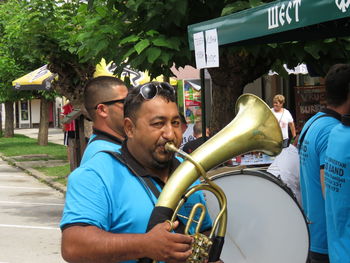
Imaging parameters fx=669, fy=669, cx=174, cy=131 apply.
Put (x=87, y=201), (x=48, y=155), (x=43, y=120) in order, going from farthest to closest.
Answer: (x=43, y=120), (x=48, y=155), (x=87, y=201)

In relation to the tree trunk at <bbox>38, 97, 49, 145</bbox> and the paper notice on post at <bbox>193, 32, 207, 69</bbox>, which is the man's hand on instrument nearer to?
the paper notice on post at <bbox>193, 32, 207, 69</bbox>

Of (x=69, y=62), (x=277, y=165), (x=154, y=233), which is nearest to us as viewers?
(x=154, y=233)

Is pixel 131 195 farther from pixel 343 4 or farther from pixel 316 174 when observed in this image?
pixel 316 174

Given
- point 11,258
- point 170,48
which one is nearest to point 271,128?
point 170,48

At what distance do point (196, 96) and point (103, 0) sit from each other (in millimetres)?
8098

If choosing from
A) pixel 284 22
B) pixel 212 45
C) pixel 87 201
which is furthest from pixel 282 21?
pixel 87 201

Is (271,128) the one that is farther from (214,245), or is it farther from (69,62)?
(69,62)

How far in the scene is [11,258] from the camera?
24.6ft

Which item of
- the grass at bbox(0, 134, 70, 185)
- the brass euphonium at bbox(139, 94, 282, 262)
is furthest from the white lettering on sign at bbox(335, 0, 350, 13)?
the grass at bbox(0, 134, 70, 185)

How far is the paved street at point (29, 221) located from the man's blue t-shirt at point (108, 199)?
5.44 metres

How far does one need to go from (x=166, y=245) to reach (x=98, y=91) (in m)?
2.16

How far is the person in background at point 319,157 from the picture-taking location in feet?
11.8

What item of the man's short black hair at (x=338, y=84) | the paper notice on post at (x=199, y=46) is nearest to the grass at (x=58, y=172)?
the paper notice on post at (x=199, y=46)

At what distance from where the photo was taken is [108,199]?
222 cm
